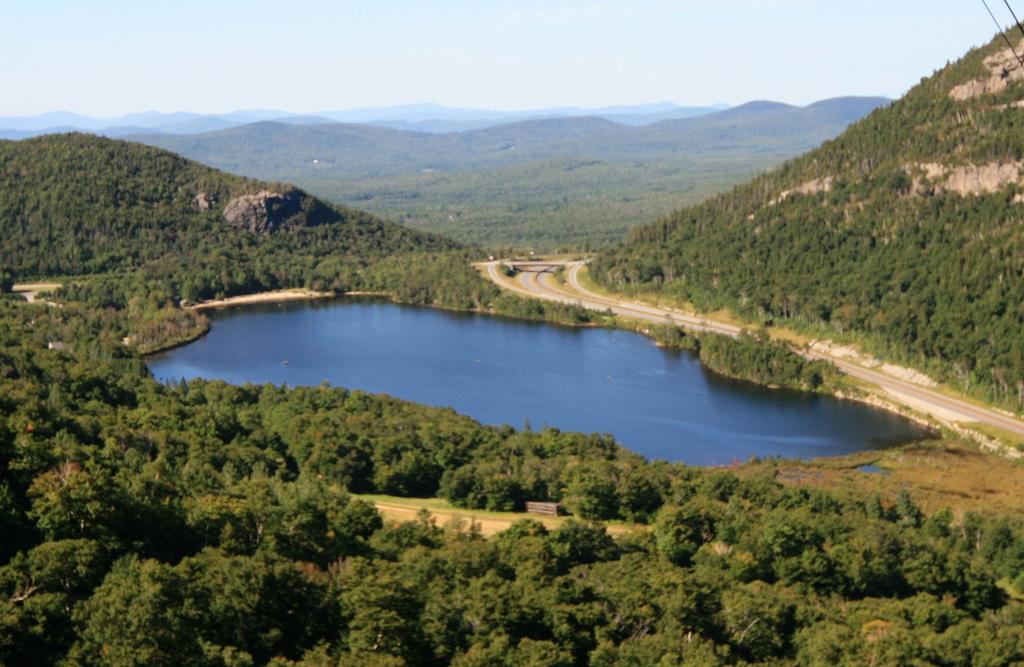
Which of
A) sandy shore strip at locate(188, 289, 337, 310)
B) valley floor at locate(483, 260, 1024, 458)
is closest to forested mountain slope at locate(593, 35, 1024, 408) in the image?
valley floor at locate(483, 260, 1024, 458)

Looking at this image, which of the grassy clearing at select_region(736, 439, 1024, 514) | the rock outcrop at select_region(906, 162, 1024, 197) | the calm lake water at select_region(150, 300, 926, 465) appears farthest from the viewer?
the rock outcrop at select_region(906, 162, 1024, 197)

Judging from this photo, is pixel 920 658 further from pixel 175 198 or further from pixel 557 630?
pixel 175 198

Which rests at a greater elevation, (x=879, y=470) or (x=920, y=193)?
(x=920, y=193)

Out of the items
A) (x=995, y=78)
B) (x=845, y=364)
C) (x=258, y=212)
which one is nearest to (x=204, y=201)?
(x=258, y=212)

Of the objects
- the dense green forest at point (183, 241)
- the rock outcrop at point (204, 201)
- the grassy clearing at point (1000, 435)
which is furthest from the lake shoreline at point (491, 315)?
the rock outcrop at point (204, 201)

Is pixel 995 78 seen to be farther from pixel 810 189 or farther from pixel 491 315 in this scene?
pixel 491 315

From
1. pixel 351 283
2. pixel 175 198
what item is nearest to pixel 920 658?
pixel 351 283

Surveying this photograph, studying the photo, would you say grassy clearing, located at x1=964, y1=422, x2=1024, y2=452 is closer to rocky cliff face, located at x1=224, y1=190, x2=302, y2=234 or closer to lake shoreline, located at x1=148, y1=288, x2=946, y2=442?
lake shoreline, located at x1=148, y1=288, x2=946, y2=442
